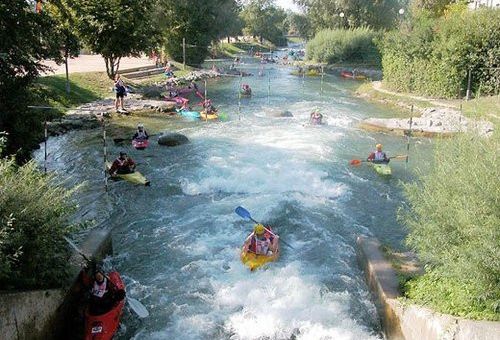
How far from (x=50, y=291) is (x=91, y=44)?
25.0 metres

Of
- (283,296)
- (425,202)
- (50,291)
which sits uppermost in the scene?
(425,202)

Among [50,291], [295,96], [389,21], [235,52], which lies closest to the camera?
[50,291]

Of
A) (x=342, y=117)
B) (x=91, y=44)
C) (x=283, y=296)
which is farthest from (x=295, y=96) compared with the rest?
(x=283, y=296)

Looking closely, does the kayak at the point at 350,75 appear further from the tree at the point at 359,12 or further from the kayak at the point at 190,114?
the kayak at the point at 190,114

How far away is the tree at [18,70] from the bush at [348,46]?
134 feet

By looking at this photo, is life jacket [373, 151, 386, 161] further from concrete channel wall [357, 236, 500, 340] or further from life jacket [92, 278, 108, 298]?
life jacket [92, 278, 108, 298]

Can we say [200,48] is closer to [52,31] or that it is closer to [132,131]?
[132,131]

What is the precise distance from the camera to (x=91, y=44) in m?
29.7

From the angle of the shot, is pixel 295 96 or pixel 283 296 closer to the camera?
pixel 283 296

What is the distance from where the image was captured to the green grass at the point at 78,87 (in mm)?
25722

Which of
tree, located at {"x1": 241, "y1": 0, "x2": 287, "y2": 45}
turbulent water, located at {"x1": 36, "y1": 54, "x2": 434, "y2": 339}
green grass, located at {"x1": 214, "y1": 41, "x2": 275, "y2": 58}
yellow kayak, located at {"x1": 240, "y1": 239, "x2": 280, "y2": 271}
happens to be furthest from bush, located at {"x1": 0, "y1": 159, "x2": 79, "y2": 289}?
tree, located at {"x1": 241, "y1": 0, "x2": 287, "y2": 45}

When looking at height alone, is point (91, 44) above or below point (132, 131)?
above

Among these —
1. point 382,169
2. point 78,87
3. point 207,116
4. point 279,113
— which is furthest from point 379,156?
point 78,87

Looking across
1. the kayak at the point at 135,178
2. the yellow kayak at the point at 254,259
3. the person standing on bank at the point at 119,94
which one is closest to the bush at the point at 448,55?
the person standing on bank at the point at 119,94
